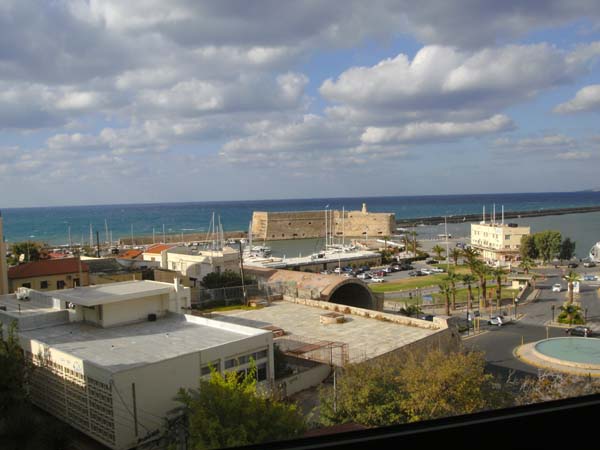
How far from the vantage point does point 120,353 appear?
9.70m

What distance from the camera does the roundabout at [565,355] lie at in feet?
43.0

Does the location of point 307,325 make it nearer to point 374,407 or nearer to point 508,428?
point 374,407

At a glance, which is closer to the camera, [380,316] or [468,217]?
[380,316]

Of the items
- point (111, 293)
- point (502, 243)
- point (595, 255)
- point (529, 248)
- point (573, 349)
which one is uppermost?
point (111, 293)

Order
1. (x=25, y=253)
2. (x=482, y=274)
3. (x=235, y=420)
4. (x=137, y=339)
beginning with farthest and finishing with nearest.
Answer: (x=25, y=253) → (x=482, y=274) → (x=137, y=339) → (x=235, y=420)

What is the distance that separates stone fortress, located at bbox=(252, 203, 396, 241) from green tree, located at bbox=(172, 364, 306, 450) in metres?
59.9

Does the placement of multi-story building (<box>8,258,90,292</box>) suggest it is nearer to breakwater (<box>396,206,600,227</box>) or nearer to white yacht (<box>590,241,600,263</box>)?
white yacht (<box>590,241,600,263</box>)

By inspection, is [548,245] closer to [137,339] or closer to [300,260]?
[300,260]

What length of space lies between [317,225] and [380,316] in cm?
5475

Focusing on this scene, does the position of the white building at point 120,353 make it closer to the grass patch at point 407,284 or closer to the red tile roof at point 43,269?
the red tile roof at point 43,269

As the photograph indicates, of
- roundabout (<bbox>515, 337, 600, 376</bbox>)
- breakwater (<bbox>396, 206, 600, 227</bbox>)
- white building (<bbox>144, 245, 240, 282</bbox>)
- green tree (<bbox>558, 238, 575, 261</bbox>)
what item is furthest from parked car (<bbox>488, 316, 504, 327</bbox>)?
breakwater (<bbox>396, 206, 600, 227</bbox>)

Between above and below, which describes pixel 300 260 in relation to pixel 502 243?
below

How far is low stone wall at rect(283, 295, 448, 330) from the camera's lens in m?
15.8

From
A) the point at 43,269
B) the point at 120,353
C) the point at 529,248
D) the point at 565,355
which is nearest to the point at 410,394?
the point at 120,353
